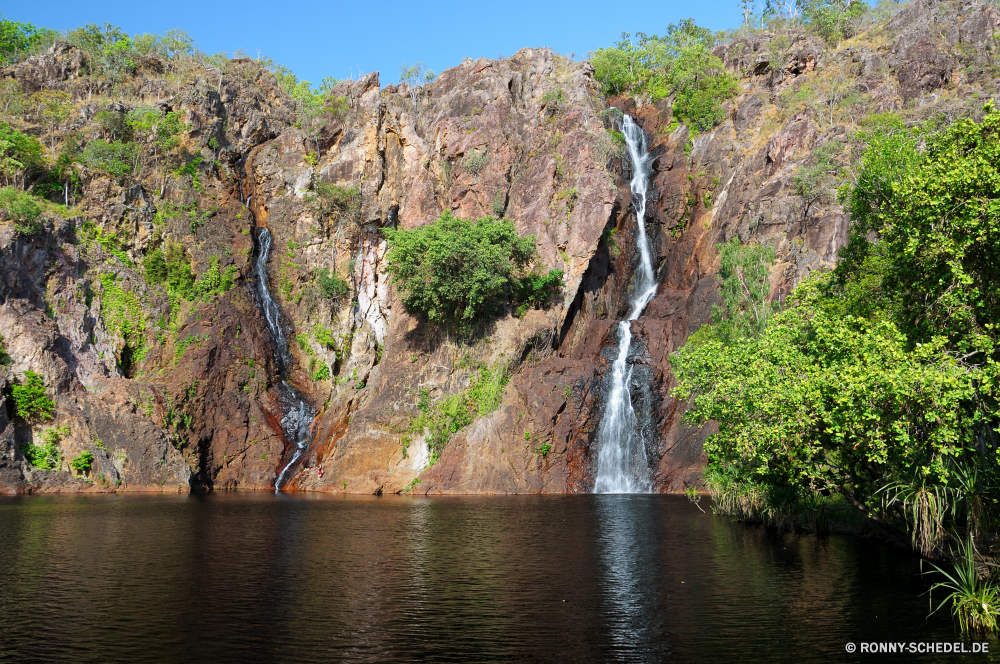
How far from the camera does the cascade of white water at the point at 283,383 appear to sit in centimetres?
6059

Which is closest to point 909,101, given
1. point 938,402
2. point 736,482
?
point 736,482

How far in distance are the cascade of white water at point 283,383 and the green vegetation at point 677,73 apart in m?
45.5

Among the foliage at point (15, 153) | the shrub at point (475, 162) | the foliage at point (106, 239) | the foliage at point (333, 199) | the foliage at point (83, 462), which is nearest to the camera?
the foliage at point (83, 462)

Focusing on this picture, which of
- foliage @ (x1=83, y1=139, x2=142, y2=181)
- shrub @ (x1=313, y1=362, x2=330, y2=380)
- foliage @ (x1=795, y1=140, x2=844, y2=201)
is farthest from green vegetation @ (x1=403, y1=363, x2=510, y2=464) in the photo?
foliage @ (x1=83, y1=139, x2=142, y2=181)

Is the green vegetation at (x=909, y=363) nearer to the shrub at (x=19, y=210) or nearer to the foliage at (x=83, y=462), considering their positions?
the foliage at (x=83, y=462)

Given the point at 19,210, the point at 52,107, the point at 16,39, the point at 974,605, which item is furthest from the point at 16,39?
the point at 974,605

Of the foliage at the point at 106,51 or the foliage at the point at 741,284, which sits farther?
the foliage at the point at 106,51

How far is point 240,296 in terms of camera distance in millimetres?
67250

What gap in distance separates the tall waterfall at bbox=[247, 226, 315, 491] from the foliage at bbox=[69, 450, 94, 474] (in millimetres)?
13311

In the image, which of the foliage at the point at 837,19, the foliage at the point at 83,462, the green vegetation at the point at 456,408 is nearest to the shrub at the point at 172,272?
the foliage at the point at 83,462

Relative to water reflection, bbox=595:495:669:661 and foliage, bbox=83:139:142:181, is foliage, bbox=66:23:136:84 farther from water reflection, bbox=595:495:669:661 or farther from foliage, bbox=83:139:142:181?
water reflection, bbox=595:495:669:661

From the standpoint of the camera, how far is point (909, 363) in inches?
659

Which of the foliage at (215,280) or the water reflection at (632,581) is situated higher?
the foliage at (215,280)

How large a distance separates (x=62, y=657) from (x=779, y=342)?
72.6 feet
